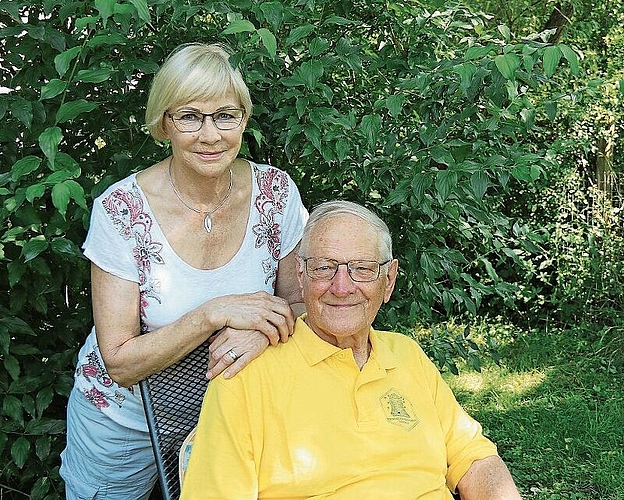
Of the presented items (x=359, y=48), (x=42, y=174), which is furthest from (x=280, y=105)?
(x=42, y=174)

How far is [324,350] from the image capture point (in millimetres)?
2160

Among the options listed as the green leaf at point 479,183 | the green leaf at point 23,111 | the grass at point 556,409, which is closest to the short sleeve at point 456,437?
the green leaf at point 479,183

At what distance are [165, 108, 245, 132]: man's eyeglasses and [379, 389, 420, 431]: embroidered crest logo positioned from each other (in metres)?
0.80

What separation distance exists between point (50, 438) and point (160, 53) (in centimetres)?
138

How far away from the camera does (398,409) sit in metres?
2.22

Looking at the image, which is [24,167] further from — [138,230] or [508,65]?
[508,65]

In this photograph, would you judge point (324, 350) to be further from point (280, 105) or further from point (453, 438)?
point (280, 105)

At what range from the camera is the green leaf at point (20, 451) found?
9.27 feet

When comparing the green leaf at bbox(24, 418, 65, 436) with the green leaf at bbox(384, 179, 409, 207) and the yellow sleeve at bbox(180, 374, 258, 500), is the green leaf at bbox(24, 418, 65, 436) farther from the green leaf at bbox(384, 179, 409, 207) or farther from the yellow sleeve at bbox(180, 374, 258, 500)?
the green leaf at bbox(384, 179, 409, 207)

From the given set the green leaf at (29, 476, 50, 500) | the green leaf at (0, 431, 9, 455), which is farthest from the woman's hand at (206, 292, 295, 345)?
the green leaf at (29, 476, 50, 500)

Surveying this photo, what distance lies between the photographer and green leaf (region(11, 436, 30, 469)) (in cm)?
283

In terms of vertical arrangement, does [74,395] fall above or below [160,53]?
below

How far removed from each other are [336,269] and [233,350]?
320mm

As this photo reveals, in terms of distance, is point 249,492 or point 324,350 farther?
point 324,350
